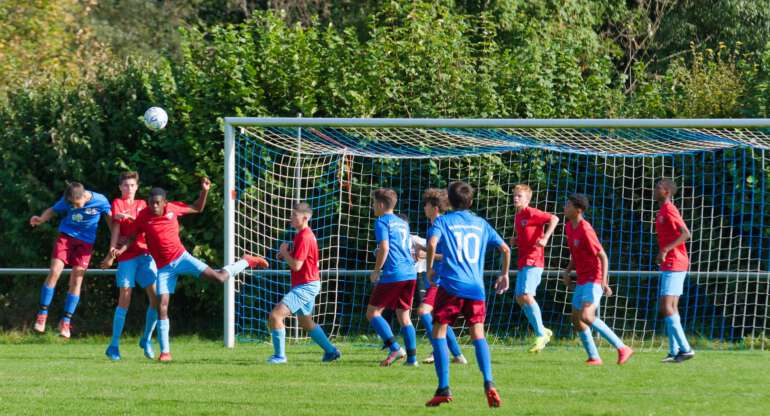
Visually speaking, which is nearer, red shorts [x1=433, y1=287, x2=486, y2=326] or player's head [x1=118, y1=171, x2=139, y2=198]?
red shorts [x1=433, y1=287, x2=486, y2=326]

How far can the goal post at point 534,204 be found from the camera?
47.2 feet

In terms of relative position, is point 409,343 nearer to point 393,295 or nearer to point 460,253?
point 393,295

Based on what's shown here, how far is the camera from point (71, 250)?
13320 mm

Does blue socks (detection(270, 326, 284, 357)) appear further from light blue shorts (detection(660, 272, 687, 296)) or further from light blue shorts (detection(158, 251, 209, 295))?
light blue shorts (detection(660, 272, 687, 296))

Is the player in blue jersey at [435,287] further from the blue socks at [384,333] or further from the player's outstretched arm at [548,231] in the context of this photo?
the player's outstretched arm at [548,231]

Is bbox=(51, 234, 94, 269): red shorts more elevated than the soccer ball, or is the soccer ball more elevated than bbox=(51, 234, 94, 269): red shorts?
the soccer ball

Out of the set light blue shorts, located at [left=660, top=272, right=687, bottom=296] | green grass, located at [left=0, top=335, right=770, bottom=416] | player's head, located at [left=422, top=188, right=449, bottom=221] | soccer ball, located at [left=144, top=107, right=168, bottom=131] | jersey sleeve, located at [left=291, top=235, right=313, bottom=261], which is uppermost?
soccer ball, located at [left=144, top=107, right=168, bottom=131]

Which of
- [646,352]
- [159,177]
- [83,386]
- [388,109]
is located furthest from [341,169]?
[83,386]

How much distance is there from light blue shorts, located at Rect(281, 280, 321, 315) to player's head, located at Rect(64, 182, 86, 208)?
3.37 m

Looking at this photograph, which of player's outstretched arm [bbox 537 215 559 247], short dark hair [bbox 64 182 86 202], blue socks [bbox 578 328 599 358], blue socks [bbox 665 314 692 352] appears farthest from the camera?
short dark hair [bbox 64 182 86 202]

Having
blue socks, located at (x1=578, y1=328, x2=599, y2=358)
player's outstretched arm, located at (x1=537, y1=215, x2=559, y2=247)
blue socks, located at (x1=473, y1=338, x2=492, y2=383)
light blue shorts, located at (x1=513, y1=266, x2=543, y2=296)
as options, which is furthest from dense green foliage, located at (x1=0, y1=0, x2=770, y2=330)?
blue socks, located at (x1=473, y1=338, x2=492, y2=383)

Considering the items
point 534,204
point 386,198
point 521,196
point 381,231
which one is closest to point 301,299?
point 381,231

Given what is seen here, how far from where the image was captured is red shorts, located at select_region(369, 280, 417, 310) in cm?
1098

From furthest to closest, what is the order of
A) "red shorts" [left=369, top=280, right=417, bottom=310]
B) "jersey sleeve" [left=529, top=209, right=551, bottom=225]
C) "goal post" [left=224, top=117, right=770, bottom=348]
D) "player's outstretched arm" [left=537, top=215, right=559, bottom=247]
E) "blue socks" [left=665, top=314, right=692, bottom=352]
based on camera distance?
"goal post" [left=224, top=117, right=770, bottom=348], "jersey sleeve" [left=529, top=209, right=551, bottom=225], "player's outstretched arm" [left=537, top=215, right=559, bottom=247], "blue socks" [left=665, top=314, right=692, bottom=352], "red shorts" [left=369, top=280, right=417, bottom=310]
